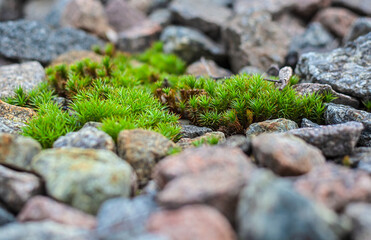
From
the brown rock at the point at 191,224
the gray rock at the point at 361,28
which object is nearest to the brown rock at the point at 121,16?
the gray rock at the point at 361,28

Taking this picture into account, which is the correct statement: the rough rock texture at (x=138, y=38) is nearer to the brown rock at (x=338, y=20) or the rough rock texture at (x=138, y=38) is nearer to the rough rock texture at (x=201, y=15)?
the rough rock texture at (x=201, y=15)

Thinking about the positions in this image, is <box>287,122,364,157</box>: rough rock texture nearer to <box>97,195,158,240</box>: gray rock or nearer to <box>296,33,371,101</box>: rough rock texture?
<box>296,33,371,101</box>: rough rock texture

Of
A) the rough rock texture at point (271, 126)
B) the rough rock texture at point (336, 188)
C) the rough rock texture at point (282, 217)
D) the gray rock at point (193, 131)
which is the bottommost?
the gray rock at point (193, 131)

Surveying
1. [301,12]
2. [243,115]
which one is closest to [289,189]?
[243,115]

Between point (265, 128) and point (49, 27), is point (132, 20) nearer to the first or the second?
point (49, 27)

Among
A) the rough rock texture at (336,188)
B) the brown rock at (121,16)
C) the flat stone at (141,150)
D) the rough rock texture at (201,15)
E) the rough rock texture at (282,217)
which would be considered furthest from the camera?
the brown rock at (121,16)

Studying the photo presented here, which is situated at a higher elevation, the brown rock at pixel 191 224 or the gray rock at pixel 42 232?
the brown rock at pixel 191 224

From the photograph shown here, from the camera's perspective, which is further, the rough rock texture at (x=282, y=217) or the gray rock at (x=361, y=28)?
the gray rock at (x=361, y=28)

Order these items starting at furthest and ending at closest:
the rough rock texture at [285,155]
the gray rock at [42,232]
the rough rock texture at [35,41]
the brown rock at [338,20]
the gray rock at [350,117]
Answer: the brown rock at [338,20] → the rough rock texture at [35,41] → the gray rock at [350,117] → the rough rock texture at [285,155] → the gray rock at [42,232]
